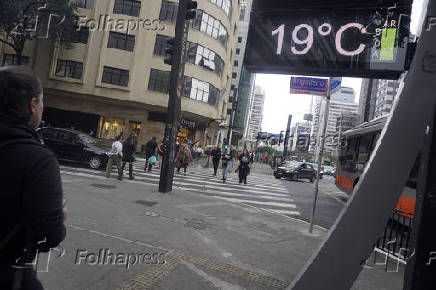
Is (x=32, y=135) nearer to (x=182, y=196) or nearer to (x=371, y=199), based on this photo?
(x=371, y=199)

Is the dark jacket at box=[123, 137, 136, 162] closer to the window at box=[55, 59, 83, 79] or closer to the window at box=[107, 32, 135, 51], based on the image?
the window at box=[107, 32, 135, 51]

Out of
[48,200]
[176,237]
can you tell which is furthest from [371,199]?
[176,237]

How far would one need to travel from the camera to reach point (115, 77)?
2753cm

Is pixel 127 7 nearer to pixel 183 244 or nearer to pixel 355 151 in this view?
pixel 355 151

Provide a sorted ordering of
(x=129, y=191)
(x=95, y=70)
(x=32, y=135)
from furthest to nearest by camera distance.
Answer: (x=95, y=70), (x=129, y=191), (x=32, y=135)

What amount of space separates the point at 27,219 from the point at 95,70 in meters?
28.9

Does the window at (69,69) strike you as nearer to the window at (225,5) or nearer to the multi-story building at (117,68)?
the multi-story building at (117,68)

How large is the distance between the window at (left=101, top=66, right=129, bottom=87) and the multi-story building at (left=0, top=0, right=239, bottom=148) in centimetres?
9

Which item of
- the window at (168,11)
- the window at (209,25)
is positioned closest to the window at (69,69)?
the window at (168,11)

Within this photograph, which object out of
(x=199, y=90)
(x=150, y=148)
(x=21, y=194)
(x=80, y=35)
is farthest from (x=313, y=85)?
(x=80, y=35)

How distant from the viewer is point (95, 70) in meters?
27.4

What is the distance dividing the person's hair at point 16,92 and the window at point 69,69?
95.2 feet

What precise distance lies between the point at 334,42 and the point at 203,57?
2742cm

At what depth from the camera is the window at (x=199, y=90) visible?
92.5 ft
